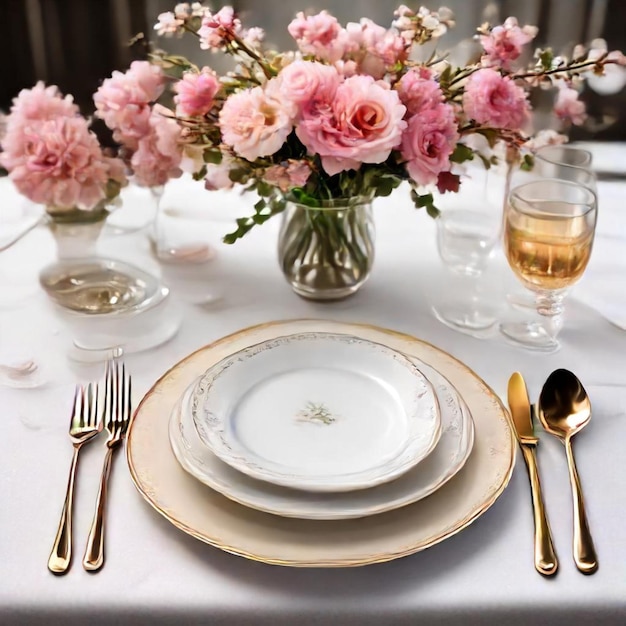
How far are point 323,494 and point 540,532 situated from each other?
7.1 inches

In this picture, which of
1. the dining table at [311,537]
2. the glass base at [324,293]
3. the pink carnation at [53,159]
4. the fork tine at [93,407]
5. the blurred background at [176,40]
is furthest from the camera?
the blurred background at [176,40]

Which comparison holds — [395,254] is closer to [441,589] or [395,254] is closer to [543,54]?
[543,54]

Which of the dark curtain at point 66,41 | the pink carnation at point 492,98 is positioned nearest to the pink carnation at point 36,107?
the pink carnation at point 492,98

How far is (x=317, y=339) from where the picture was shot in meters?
0.80

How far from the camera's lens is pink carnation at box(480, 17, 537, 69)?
2.73 ft

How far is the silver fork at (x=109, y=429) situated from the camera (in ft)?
1.94

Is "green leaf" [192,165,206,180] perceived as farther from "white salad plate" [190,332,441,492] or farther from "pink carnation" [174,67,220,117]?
"white salad plate" [190,332,441,492]

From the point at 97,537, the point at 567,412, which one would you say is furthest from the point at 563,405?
the point at 97,537

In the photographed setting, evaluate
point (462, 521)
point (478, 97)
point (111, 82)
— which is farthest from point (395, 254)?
point (462, 521)

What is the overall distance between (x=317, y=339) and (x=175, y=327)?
0.67ft

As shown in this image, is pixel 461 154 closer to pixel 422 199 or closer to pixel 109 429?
pixel 422 199

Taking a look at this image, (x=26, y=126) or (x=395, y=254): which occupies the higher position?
(x=26, y=126)

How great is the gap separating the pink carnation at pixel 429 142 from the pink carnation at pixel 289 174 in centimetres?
11

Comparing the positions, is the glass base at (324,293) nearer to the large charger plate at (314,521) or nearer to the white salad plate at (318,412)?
the white salad plate at (318,412)
